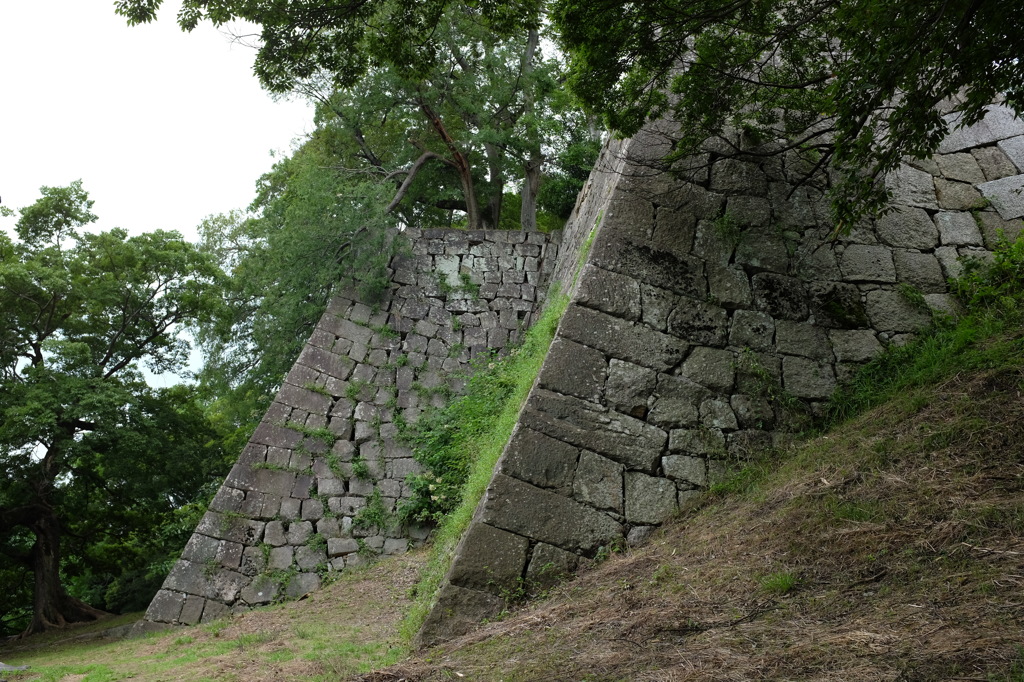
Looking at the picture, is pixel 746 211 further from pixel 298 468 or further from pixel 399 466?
pixel 298 468

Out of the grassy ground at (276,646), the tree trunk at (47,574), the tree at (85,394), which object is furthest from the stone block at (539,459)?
the tree trunk at (47,574)

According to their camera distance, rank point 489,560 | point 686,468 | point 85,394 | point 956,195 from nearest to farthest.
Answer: point 489,560
point 686,468
point 956,195
point 85,394

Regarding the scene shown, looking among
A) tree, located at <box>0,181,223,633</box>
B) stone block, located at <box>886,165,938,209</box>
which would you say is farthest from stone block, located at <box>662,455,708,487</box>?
tree, located at <box>0,181,223,633</box>

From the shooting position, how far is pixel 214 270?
13.6 m

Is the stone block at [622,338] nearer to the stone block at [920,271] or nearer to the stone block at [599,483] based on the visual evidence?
the stone block at [599,483]

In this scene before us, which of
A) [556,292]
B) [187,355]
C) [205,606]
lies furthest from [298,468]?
[187,355]

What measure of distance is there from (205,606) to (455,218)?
410 inches

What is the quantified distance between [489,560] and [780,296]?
3338 millimetres

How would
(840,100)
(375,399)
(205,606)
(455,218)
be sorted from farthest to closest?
(455,218) → (375,399) → (205,606) → (840,100)

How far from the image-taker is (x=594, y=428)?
5.53m

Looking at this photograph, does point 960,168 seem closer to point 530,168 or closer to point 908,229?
point 908,229

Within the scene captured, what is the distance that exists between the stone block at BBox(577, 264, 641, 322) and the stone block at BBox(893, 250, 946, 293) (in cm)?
238

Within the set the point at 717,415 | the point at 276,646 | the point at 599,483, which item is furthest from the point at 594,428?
the point at 276,646

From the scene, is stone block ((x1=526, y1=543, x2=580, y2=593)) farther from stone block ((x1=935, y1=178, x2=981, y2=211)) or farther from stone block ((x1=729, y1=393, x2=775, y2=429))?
stone block ((x1=935, y1=178, x2=981, y2=211))
